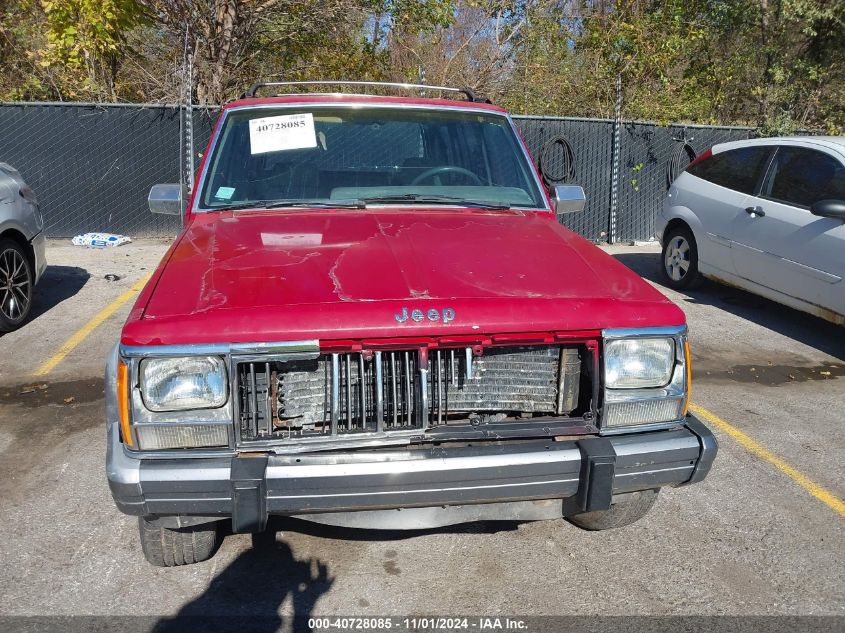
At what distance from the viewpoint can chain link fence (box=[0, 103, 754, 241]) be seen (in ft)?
34.1

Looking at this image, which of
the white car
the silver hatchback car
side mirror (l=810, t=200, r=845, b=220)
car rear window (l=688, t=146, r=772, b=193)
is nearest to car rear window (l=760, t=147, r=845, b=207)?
the white car

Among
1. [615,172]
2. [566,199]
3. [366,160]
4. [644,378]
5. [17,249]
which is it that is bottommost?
[17,249]

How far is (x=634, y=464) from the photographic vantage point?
2.68 meters

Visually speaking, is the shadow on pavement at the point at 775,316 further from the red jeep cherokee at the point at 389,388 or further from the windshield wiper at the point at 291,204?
the windshield wiper at the point at 291,204

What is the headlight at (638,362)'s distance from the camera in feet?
8.91

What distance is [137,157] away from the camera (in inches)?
420

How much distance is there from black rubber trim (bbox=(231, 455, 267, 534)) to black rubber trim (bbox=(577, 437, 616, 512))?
3.61 feet

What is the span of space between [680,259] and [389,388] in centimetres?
657

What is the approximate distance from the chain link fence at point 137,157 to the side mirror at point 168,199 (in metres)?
6.16

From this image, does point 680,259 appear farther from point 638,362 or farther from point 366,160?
point 638,362

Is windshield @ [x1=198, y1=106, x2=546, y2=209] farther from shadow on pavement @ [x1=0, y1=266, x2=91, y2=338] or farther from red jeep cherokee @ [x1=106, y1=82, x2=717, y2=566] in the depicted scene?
shadow on pavement @ [x1=0, y1=266, x2=91, y2=338]

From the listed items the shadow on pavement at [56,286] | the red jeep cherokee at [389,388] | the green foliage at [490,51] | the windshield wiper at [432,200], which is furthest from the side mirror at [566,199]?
the green foliage at [490,51]

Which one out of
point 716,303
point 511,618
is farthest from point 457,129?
point 716,303

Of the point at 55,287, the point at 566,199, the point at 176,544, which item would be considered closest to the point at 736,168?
the point at 566,199
